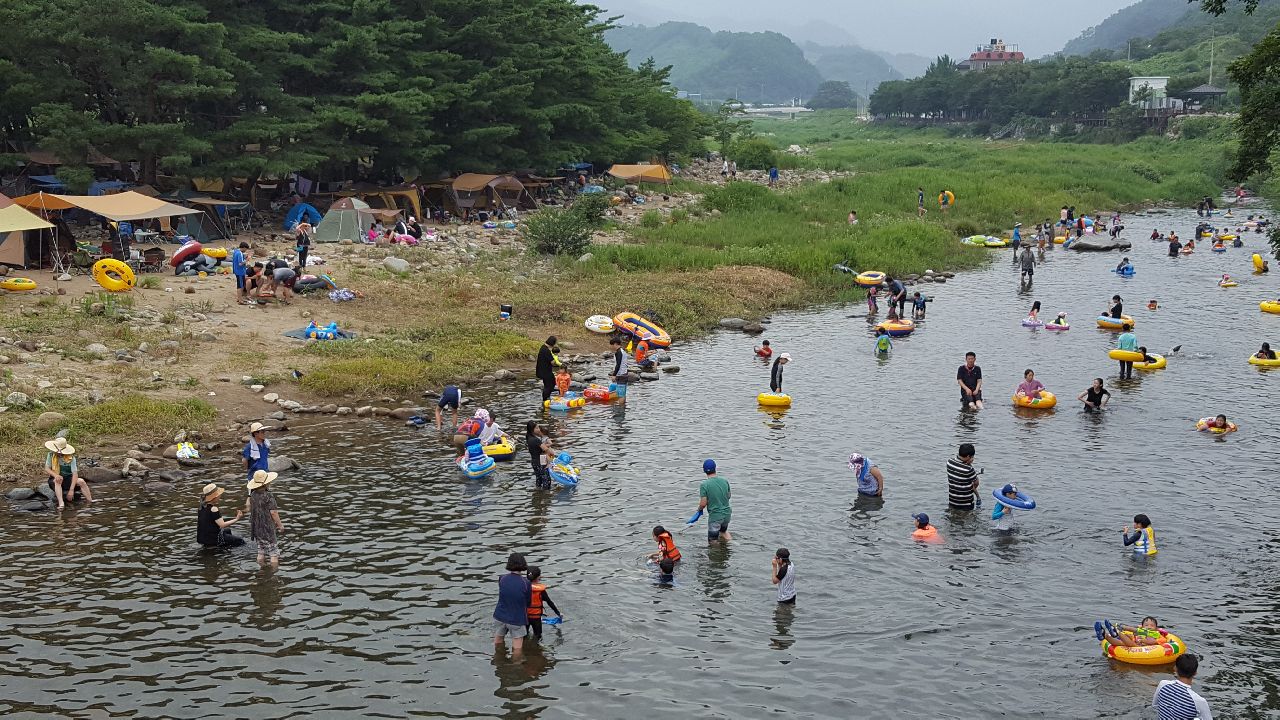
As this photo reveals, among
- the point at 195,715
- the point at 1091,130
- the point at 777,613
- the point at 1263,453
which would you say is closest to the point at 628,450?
the point at 777,613

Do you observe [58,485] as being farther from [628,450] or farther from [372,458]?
[628,450]

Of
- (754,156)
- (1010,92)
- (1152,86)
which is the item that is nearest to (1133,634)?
(754,156)

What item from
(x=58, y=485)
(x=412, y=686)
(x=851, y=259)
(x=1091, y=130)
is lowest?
(x=412, y=686)

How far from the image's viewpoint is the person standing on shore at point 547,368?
28.8 m

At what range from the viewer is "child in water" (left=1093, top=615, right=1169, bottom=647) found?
15.9 meters

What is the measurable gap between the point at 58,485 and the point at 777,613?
1391cm

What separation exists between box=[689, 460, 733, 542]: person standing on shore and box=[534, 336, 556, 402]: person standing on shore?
9.59 m

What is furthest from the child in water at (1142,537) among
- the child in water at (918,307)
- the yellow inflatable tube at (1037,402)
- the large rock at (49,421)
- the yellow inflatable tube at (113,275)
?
the yellow inflatable tube at (113,275)

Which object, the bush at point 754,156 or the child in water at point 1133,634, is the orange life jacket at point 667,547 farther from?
the bush at point 754,156

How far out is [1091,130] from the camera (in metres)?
122

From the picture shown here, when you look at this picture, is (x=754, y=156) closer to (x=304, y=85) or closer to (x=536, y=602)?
(x=304, y=85)

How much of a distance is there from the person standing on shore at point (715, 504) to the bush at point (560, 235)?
92.5 feet

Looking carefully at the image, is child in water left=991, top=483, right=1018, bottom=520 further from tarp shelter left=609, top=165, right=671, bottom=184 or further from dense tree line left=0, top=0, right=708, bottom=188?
tarp shelter left=609, top=165, right=671, bottom=184

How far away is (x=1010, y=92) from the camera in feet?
476
